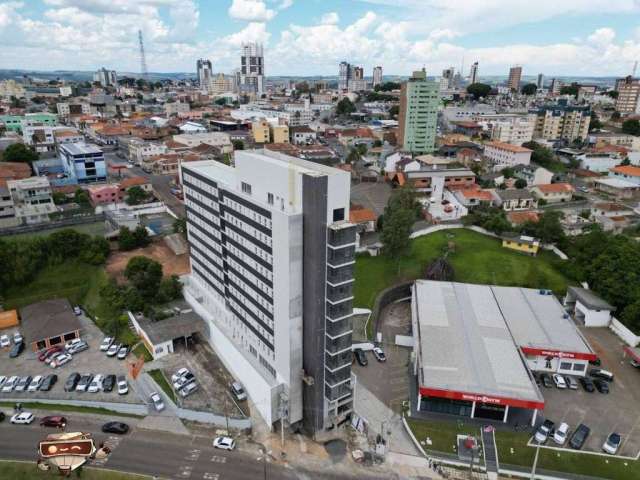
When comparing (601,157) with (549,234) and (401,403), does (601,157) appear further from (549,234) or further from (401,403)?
(401,403)

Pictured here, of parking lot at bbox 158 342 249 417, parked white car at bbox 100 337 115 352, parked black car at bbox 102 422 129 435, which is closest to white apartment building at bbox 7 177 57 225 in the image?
parked white car at bbox 100 337 115 352

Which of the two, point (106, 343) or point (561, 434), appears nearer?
point (561, 434)

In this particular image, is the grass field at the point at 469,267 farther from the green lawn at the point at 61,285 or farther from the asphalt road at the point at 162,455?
the green lawn at the point at 61,285

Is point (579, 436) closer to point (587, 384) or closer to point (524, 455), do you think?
point (524, 455)

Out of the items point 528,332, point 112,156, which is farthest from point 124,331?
point 112,156

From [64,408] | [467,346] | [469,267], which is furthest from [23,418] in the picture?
A: [469,267]

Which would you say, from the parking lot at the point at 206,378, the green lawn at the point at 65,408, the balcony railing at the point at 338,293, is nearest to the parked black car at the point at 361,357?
the parking lot at the point at 206,378
